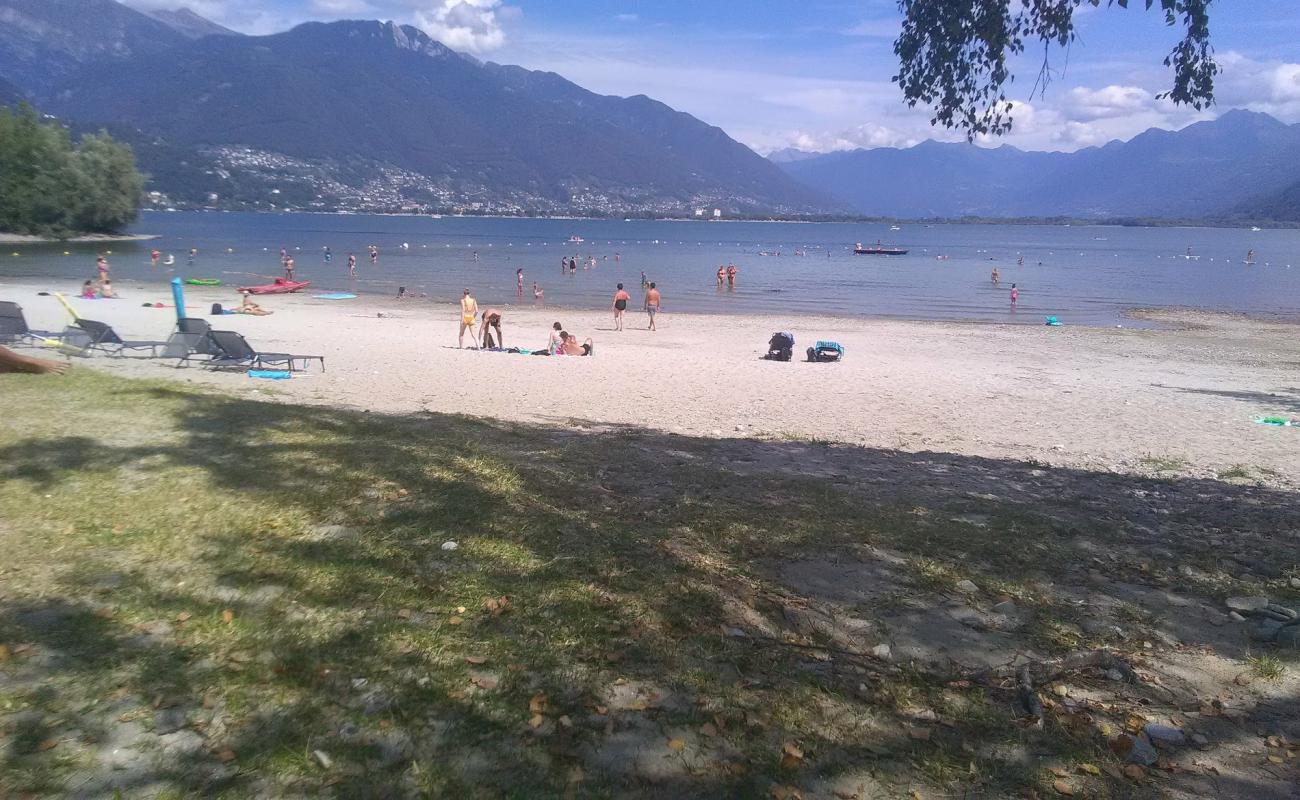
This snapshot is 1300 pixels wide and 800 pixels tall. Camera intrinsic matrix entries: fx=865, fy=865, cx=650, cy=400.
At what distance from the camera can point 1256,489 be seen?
8.59m

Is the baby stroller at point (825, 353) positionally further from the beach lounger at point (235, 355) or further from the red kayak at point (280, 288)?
the red kayak at point (280, 288)

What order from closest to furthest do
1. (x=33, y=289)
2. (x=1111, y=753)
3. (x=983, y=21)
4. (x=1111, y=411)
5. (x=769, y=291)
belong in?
(x=1111, y=753)
(x=983, y=21)
(x=1111, y=411)
(x=33, y=289)
(x=769, y=291)

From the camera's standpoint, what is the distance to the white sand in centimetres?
1195

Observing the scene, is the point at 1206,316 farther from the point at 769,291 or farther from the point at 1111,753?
the point at 1111,753

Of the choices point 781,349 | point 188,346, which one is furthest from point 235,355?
point 781,349

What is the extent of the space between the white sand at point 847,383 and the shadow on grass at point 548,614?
14.8ft

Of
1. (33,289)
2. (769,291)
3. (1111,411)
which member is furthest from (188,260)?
(1111,411)

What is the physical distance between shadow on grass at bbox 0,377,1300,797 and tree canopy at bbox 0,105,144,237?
87542mm

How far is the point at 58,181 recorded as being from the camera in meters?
78.4

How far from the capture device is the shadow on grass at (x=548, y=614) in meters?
3.22

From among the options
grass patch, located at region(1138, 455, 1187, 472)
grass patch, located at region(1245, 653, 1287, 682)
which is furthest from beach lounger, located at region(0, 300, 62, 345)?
grass patch, located at region(1245, 653, 1287, 682)

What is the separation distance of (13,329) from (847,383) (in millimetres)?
15989

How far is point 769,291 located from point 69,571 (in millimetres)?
45940

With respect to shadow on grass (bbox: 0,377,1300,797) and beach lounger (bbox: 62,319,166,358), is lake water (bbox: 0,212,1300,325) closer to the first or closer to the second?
beach lounger (bbox: 62,319,166,358)
